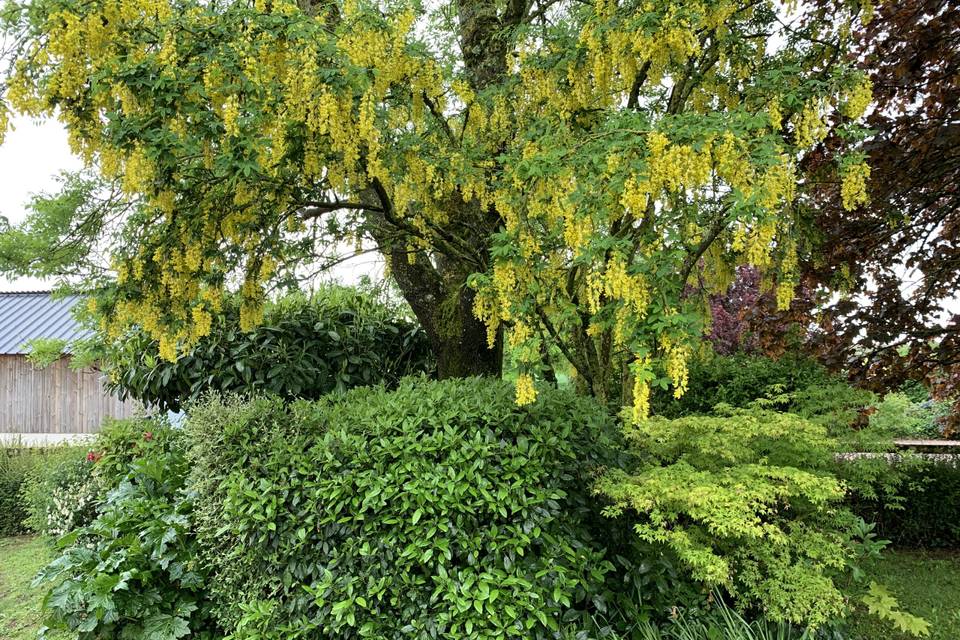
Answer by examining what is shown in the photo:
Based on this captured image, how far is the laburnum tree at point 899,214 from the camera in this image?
429cm

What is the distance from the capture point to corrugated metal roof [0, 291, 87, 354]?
13469 mm

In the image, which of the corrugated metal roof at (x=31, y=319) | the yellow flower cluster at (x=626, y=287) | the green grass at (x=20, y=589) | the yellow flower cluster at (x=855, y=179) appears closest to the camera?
the yellow flower cluster at (x=626, y=287)

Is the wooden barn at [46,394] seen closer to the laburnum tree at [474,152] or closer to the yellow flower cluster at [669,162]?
the laburnum tree at [474,152]

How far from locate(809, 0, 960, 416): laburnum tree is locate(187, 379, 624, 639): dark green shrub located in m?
2.39

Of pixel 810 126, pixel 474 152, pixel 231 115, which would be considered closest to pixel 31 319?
pixel 474 152

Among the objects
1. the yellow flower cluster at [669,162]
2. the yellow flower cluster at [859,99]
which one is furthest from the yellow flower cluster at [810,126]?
the yellow flower cluster at [669,162]

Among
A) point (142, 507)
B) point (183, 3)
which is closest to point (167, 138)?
point (183, 3)

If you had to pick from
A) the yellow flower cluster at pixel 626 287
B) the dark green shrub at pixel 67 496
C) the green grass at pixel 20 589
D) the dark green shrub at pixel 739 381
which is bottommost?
the green grass at pixel 20 589

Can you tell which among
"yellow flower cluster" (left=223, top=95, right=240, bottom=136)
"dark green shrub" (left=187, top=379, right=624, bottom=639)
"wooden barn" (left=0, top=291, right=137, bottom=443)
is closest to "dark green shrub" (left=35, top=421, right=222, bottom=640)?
"dark green shrub" (left=187, top=379, right=624, bottom=639)

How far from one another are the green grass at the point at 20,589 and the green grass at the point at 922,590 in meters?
4.60

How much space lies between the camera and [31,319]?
14453 mm

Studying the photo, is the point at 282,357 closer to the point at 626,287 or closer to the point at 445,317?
the point at 445,317

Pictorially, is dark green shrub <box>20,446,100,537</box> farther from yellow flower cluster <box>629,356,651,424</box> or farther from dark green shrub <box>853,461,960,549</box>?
dark green shrub <box>853,461,960,549</box>

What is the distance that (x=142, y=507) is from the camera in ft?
13.4
